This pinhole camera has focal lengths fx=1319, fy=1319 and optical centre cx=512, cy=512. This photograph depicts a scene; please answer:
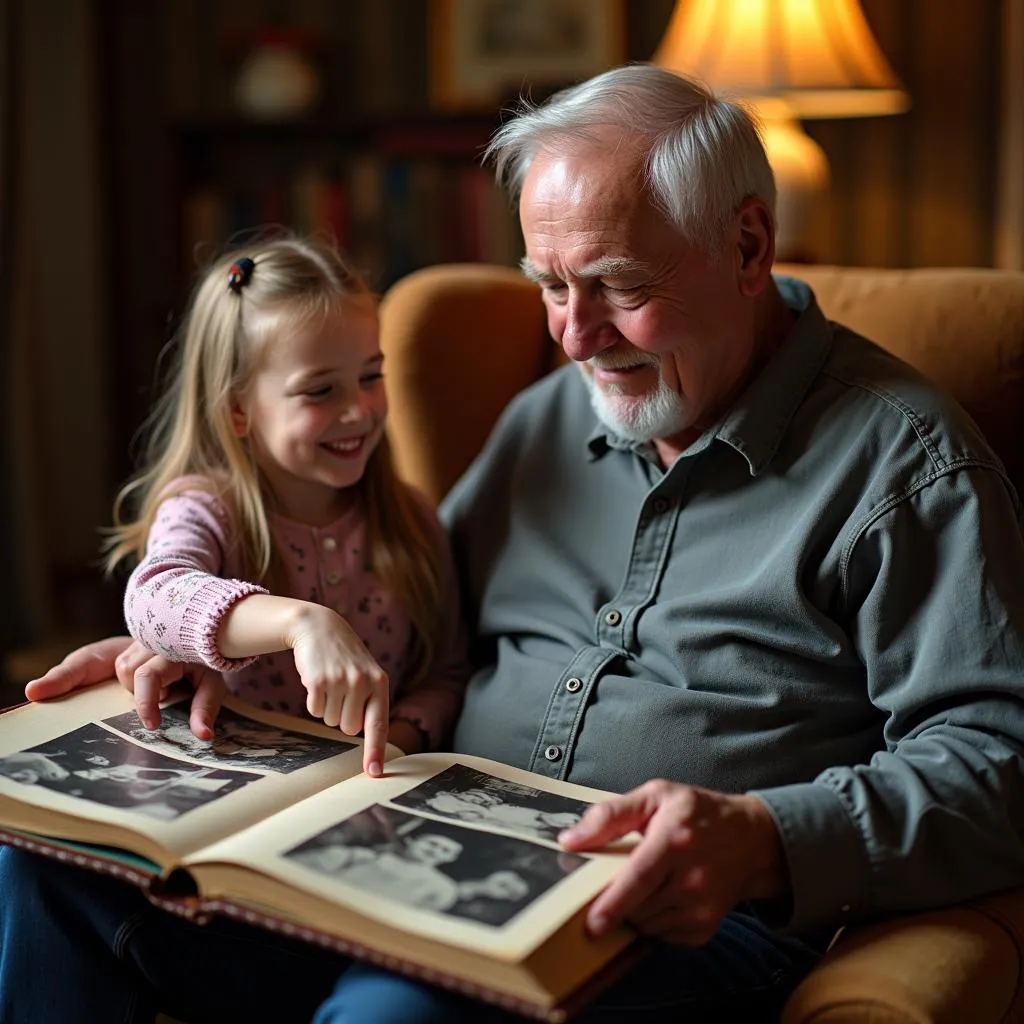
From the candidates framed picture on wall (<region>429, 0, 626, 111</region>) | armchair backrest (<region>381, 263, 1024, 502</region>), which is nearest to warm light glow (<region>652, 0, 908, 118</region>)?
framed picture on wall (<region>429, 0, 626, 111</region>)

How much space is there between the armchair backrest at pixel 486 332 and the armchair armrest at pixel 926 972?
0.65m

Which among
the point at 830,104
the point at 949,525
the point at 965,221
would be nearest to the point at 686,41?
the point at 830,104

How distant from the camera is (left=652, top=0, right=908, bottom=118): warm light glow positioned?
2.45 m

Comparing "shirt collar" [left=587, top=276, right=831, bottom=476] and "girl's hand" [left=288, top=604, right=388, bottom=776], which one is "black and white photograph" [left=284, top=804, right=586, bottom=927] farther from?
"shirt collar" [left=587, top=276, right=831, bottom=476]

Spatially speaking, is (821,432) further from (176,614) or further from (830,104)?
(830,104)

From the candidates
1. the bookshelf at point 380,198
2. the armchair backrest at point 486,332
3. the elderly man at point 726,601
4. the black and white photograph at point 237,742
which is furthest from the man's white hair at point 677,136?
the bookshelf at point 380,198

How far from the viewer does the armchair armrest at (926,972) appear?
3.11 ft

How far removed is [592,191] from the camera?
130cm

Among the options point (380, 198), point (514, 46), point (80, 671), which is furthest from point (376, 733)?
point (514, 46)

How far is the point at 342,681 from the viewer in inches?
45.4

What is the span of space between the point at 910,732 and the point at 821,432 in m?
0.31

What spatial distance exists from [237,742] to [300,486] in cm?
39

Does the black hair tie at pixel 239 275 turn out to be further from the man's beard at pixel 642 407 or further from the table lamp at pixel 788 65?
the table lamp at pixel 788 65

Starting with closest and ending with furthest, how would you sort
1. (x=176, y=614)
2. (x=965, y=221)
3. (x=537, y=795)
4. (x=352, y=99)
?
(x=537, y=795) → (x=176, y=614) → (x=965, y=221) → (x=352, y=99)
